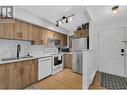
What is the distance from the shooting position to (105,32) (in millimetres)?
4266

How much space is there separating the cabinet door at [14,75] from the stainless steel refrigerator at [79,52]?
245cm

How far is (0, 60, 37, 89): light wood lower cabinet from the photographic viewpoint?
2.23 m

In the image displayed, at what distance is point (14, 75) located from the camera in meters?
2.45

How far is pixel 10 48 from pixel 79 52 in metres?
2.65

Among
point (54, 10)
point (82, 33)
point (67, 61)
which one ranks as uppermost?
point (54, 10)

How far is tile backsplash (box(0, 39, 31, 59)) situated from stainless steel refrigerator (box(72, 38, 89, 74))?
2133 mm

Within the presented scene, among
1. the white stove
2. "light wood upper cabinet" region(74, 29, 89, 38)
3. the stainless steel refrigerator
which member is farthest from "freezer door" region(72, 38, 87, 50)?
the white stove

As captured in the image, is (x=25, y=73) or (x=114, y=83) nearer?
(x=25, y=73)

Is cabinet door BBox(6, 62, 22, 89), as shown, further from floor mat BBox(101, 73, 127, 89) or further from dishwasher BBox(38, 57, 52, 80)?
floor mat BBox(101, 73, 127, 89)

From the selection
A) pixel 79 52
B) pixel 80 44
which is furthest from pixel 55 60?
pixel 80 44

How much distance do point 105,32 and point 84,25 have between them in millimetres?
947

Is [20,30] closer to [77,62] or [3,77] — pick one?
[3,77]

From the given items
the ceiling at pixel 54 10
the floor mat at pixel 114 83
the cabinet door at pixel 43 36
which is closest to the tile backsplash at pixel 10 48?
the cabinet door at pixel 43 36
